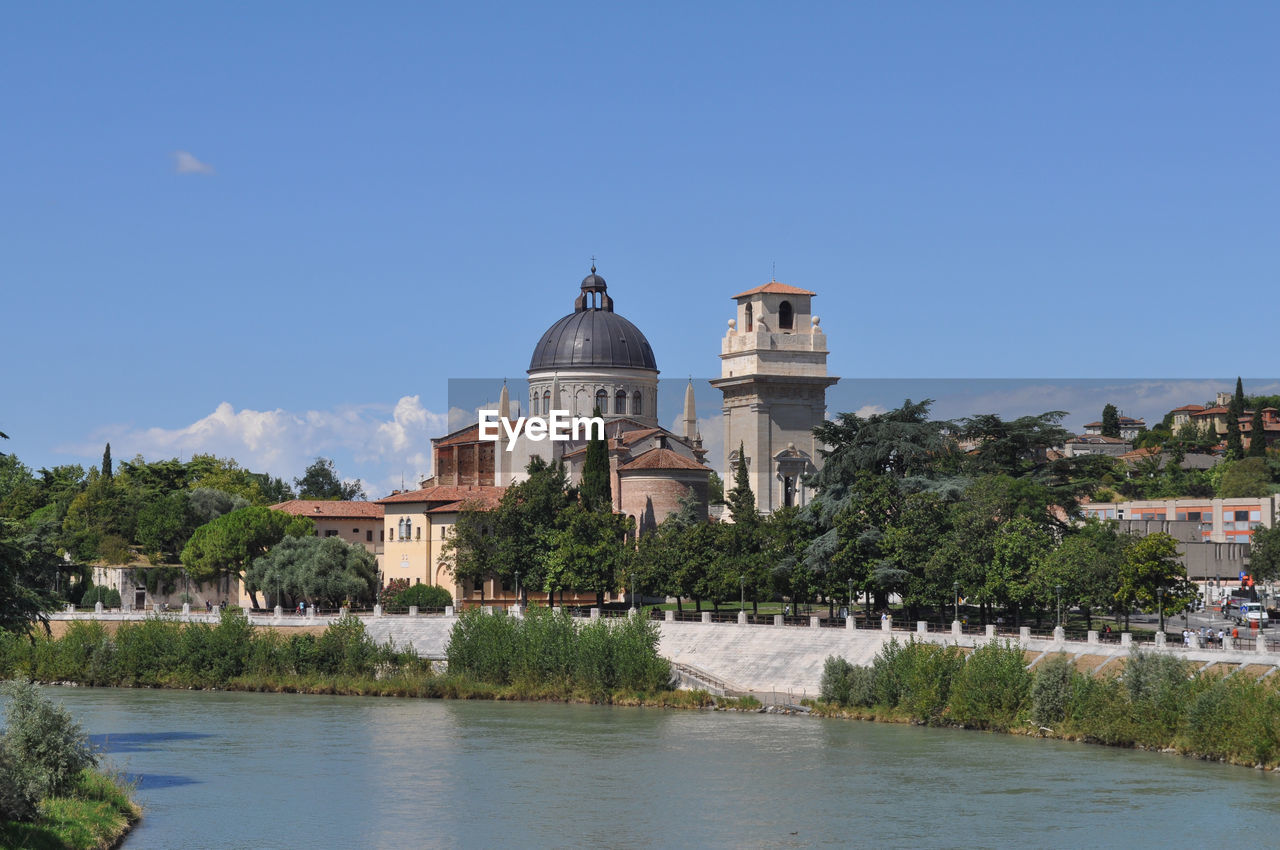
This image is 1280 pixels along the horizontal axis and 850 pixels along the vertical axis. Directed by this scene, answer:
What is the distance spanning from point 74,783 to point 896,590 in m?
31.6

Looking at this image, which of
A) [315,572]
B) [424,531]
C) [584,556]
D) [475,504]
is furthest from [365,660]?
[424,531]

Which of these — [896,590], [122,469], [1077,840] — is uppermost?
[122,469]

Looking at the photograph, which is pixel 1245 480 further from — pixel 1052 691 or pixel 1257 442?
pixel 1052 691

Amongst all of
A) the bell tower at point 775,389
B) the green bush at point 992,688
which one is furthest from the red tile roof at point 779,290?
the green bush at point 992,688

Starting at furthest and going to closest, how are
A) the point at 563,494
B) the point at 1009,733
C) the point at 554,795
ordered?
the point at 563,494, the point at 1009,733, the point at 554,795

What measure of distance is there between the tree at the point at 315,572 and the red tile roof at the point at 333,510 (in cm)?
1094

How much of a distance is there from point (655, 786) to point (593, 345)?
2377 inches

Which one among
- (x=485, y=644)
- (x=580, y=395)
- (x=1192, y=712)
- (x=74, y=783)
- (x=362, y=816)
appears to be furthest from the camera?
(x=580, y=395)

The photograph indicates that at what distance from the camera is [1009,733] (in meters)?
45.0

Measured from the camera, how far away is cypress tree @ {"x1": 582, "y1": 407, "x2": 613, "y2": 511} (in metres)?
75.1

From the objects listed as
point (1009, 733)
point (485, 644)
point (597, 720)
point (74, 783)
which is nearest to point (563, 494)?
point (485, 644)

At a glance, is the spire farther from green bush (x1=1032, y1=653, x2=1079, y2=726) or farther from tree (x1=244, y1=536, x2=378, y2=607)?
green bush (x1=1032, y1=653, x2=1079, y2=726)

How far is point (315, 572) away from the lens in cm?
7525

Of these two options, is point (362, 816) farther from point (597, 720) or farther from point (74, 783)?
point (597, 720)
